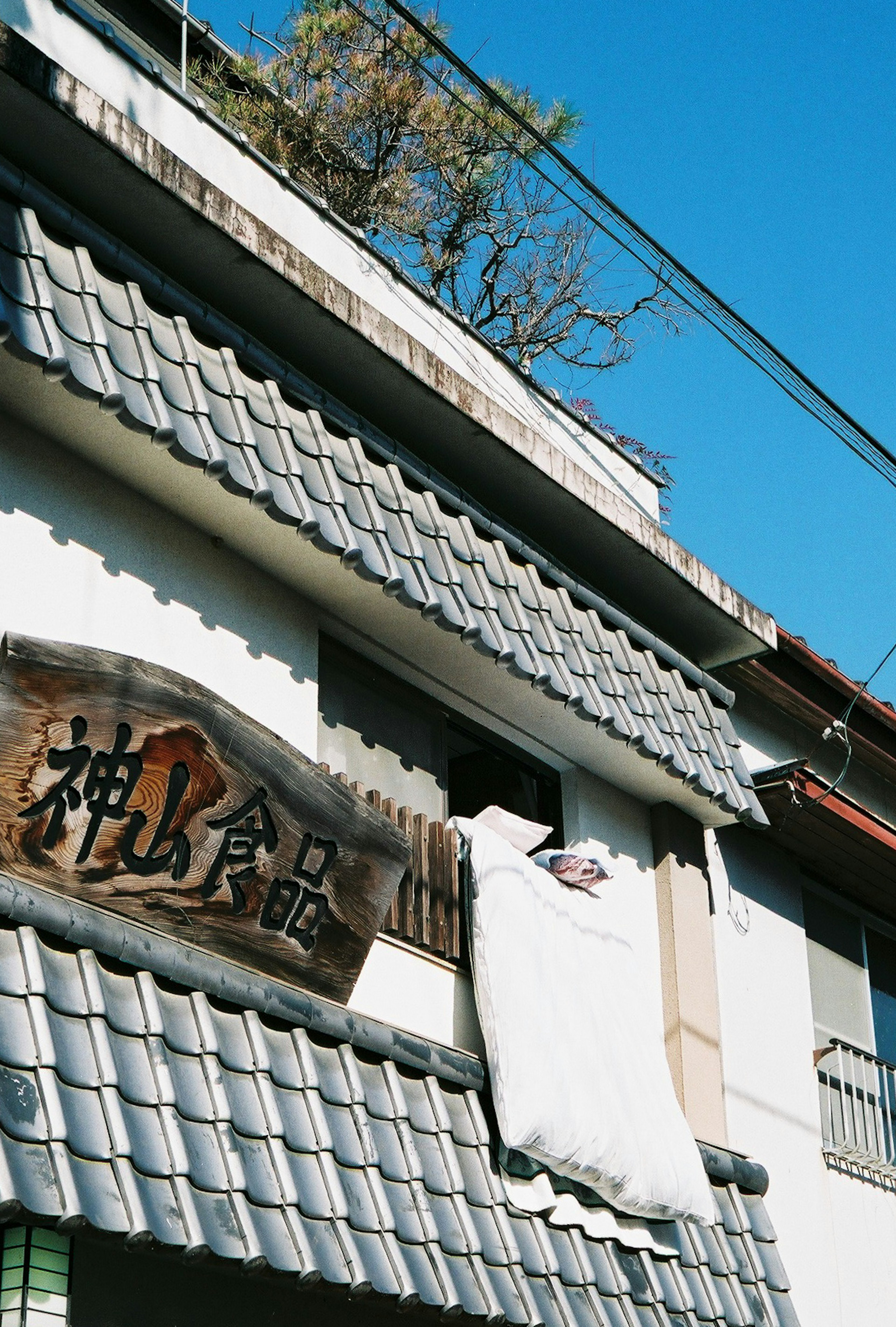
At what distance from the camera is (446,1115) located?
697cm

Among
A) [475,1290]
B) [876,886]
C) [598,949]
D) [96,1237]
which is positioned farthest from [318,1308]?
[876,886]

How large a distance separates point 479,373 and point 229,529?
300 cm

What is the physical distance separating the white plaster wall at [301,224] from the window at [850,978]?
3.63 meters

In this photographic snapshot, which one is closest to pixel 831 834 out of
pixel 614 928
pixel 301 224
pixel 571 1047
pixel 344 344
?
pixel 614 928

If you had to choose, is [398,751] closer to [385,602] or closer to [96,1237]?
[385,602]

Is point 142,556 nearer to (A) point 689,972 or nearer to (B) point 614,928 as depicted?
(B) point 614,928

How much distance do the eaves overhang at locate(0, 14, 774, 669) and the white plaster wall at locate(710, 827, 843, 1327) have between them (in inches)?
80.5

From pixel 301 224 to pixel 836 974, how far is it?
7009 mm

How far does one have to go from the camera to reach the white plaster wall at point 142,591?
646 cm

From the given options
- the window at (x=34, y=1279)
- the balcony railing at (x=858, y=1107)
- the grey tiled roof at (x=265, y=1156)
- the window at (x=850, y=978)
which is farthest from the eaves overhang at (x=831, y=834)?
the window at (x=34, y=1279)

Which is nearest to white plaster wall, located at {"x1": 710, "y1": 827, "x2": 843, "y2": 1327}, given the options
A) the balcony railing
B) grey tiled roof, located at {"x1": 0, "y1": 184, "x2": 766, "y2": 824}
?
the balcony railing

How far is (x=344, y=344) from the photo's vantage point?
7969 mm

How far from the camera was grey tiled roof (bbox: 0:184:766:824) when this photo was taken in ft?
21.1

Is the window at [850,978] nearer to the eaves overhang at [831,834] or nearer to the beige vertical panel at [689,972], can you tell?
the eaves overhang at [831,834]
